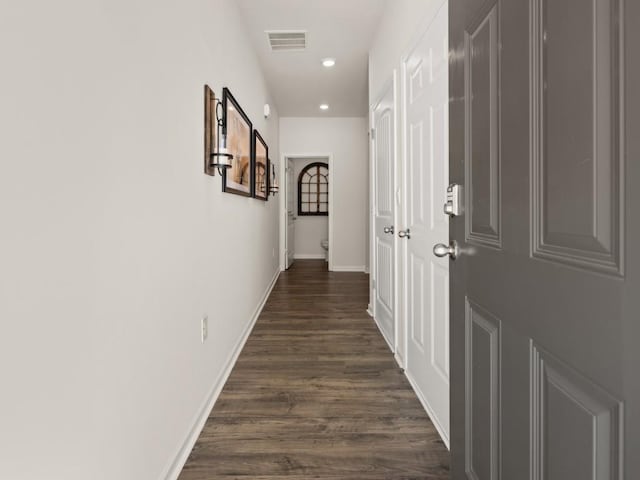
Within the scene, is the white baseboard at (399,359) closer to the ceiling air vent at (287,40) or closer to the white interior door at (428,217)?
the white interior door at (428,217)

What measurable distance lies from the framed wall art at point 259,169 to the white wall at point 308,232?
413cm

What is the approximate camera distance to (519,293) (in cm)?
85

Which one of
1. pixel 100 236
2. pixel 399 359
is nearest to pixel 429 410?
pixel 399 359

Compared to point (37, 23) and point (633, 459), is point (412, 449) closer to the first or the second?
point (633, 459)

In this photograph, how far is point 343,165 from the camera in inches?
277

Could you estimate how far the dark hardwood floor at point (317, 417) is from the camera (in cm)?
167

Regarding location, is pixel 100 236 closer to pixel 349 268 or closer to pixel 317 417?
pixel 317 417

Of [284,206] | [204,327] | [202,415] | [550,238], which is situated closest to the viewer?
[550,238]

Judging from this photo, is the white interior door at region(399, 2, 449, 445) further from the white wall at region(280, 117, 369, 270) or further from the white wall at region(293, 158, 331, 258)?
the white wall at region(293, 158, 331, 258)

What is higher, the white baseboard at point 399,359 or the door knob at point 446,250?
the door knob at point 446,250

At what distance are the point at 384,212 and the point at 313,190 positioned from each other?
567cm

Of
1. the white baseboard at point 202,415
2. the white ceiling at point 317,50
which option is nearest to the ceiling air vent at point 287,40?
the white ceiling at point 317,50

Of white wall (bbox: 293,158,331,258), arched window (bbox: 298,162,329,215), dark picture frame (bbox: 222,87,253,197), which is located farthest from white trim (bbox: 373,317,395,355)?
arched window (bbox: 298,162,329,215)

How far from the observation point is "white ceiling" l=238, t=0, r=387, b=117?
3.18m
